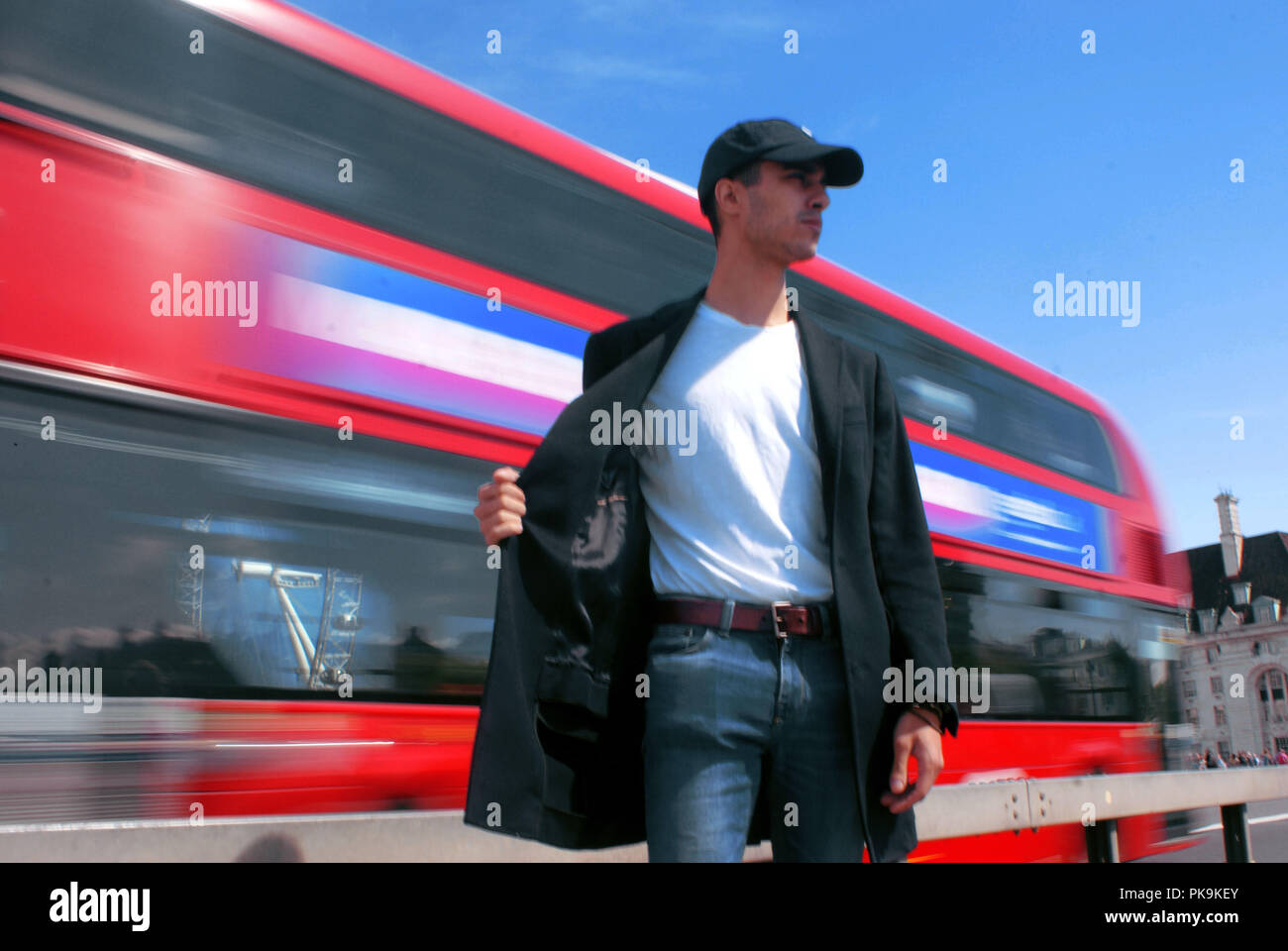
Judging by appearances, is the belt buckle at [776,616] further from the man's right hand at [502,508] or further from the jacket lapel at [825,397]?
the man's right hand at [502,508]

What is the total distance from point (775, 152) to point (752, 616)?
80 cm

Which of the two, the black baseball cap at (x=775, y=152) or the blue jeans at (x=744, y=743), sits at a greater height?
the black baseball cap at (x=775, y=152)

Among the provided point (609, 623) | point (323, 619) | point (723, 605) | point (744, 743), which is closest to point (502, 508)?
point (609, 623)

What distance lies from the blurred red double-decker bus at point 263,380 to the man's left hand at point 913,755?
2.16m

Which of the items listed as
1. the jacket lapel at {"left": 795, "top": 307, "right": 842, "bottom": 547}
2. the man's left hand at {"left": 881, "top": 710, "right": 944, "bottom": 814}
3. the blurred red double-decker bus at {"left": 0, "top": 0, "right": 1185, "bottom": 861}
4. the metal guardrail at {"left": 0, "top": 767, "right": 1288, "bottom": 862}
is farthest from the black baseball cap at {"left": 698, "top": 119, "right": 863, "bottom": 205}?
the blurred red double-decker bus at {"left": 0, "top": 0, "right": 1185, "bottom": 861}

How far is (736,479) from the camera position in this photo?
5.93ft

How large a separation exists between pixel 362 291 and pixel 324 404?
47 cm

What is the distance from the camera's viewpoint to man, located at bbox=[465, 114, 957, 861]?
65.7 inches

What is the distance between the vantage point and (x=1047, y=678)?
22.8 feet

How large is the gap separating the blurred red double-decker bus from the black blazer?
69.6 inches

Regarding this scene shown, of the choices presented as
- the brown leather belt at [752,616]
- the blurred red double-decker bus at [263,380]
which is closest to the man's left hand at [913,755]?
the brown leather belt at [752,616]

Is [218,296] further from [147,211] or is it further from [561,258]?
[561,258]

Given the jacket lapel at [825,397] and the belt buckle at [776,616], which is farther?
the jacket lapel at [825,397]

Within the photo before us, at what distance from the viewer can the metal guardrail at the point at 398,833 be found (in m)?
1.72
